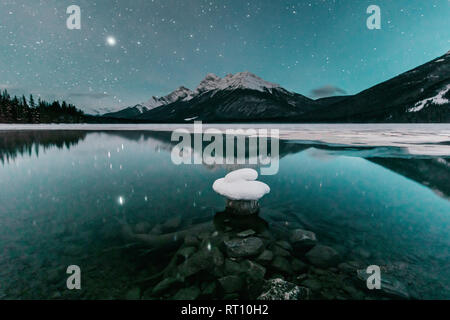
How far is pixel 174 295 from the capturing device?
3859 mm

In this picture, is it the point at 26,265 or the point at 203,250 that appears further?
the point at 203,250

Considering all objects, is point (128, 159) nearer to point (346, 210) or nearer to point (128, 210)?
point (128, 210)

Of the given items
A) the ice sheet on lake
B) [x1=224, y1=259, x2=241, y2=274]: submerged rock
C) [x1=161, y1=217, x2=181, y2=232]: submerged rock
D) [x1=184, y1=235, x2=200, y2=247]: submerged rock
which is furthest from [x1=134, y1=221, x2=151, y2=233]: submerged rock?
the ice sheet on lake

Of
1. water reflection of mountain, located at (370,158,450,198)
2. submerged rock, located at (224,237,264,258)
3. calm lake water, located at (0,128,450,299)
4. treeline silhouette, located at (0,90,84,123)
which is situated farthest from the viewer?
treeline silhouette, located at (0,90,84,123)

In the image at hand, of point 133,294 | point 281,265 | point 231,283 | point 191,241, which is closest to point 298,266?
point 281,265

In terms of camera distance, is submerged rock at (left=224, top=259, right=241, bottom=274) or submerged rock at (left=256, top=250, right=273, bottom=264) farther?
submerged rock at (left=256, top=250, right=273, bottom=264)

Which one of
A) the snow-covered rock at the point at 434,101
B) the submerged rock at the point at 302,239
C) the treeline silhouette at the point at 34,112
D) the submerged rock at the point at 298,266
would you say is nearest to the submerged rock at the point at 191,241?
the submerged rock at the point at 298,266

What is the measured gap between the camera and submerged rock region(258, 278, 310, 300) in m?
3.75

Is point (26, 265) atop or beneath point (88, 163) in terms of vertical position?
beneath

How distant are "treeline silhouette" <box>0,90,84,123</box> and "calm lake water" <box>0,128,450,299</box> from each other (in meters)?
91.9

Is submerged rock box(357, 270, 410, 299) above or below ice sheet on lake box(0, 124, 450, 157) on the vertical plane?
below

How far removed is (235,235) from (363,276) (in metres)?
2.84

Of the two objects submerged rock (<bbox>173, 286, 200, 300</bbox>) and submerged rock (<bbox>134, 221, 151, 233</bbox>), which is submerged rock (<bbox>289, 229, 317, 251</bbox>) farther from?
submerged rock (<bbox>134, 221, 151, 233</bbox>)

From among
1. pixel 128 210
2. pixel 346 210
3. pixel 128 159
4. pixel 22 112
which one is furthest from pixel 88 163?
pixel 22 112
